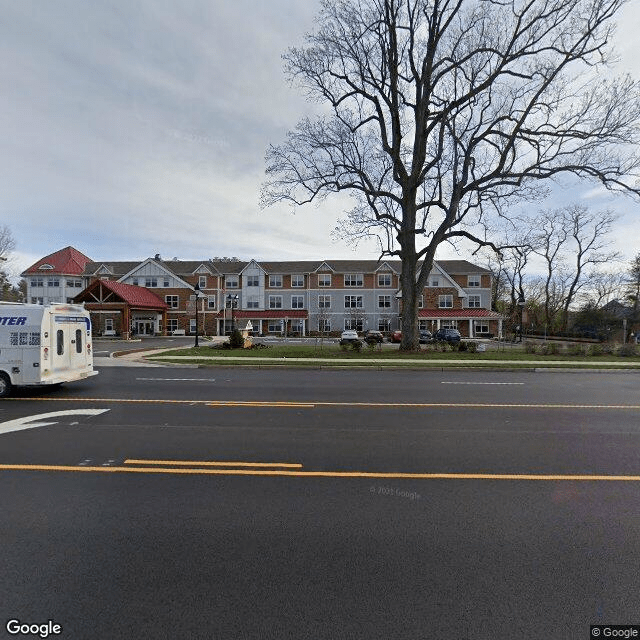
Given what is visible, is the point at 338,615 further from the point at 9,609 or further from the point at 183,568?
the point at 9,609

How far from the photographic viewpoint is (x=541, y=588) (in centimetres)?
288

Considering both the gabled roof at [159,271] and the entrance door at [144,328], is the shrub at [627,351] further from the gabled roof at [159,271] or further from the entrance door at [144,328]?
the entrance door at [144,328]

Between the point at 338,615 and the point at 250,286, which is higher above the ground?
the point at 250,286

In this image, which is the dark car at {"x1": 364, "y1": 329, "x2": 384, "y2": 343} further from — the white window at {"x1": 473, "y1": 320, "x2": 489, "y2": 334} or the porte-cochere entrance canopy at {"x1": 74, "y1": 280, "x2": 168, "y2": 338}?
the porte-cochere entrance canopy at {"x1": 74, "y1": 280, "x2": 168, "y2": 338}

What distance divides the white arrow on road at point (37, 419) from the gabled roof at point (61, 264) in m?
55.2

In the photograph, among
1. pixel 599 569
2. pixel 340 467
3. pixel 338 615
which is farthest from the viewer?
pixel 340 467

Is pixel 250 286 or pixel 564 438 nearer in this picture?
pixel 564 438

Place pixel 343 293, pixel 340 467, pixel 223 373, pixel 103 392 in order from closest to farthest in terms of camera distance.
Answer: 1. pixel 340 467
2. pixel 103 392
3. pixel 223 373
4. pixel 343 293

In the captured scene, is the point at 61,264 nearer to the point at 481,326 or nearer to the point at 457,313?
the point at 457,313

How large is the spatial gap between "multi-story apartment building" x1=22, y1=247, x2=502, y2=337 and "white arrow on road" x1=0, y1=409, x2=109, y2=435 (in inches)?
1639

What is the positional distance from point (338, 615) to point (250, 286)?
175 feet

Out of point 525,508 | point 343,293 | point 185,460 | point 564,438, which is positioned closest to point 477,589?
point 525,508

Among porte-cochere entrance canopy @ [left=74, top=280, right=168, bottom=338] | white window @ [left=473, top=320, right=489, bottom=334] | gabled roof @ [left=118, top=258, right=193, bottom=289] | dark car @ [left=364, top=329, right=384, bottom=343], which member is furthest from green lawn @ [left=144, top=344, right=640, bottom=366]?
gabled roof @ [left=118, top=258, right=193, bottom=289]

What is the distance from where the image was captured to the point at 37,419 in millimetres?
7645
